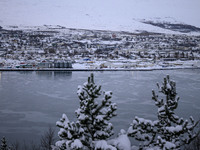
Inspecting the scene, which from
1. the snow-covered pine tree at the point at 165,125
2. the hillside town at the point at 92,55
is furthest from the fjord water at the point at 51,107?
the hillside town at the point at 92,55

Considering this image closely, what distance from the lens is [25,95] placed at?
6.57 metres

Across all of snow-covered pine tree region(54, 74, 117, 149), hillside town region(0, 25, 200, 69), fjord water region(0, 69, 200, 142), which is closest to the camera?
snow-covered pine tree region(54, 74, 117, 149)

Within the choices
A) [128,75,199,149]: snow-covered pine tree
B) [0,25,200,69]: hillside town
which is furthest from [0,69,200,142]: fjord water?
[0,25,200,69]: hillside town

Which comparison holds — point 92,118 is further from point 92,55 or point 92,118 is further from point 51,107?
point 92,55

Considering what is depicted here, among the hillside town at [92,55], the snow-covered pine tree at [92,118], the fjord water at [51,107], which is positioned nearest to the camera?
the snow-covered pine tree at [92,118]

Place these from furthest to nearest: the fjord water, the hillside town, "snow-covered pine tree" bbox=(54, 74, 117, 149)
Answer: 1. the hillside town
2. the fjord water
3. "snow-covered pine tree" bbox=(54, 74, 117, 149)

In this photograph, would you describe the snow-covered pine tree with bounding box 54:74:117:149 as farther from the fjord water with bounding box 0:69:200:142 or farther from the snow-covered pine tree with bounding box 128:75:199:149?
the fjord water with bounding box 0:69:200:142

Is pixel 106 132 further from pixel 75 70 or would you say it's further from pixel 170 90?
pixel 75 70

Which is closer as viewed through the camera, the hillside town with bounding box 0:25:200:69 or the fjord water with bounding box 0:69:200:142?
the fjord water with bounding box 0:69:200:142

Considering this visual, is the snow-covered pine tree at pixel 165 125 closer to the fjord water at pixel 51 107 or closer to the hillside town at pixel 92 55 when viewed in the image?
the fjord water at pixel 51 107

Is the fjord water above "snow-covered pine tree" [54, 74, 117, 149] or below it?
below

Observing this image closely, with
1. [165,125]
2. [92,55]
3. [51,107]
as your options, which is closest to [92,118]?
[165,125]

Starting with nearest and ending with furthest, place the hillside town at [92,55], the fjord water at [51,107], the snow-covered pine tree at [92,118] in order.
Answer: the snow-covered pine tree at [92,118], the fjord water at [51,107], the hillside town at [92,55]

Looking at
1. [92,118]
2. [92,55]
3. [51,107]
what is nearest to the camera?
[92,118]
